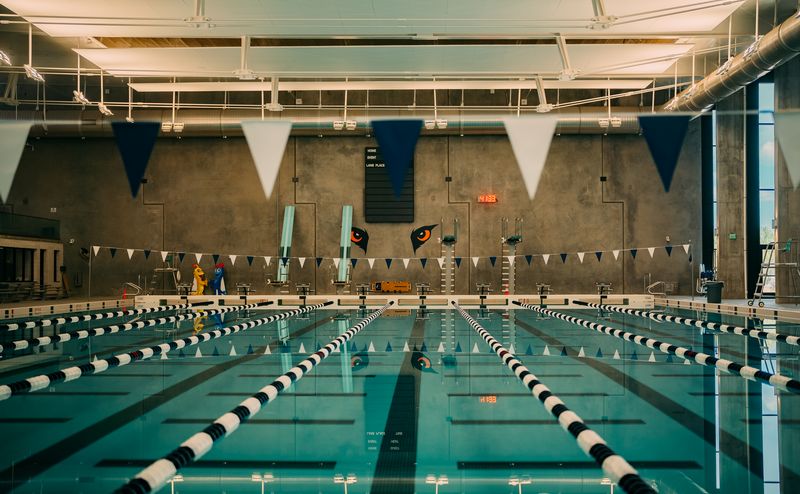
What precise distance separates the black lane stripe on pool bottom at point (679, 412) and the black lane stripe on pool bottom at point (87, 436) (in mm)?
3249

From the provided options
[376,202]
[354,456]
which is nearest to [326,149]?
[376,202]

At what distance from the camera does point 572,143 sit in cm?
1697

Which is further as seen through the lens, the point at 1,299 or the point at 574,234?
the point at 574,234

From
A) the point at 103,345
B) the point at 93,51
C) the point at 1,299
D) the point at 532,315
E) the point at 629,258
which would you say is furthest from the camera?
the point at 629,258

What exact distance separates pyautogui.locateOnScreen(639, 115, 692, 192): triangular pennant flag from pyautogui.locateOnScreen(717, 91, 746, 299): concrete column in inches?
334

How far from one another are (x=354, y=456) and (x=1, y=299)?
45.1 ft

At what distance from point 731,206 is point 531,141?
969cm

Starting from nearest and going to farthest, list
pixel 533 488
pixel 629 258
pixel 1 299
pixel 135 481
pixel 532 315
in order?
pixel 135 481 → pixel 533 488 → pixel 532 315 → pixel 1 299 → pixel 629 258

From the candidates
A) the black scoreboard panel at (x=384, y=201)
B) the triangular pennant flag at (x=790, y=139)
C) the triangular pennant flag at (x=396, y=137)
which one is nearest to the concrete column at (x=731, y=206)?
the black scoreboard panel at (x=384, y=201)

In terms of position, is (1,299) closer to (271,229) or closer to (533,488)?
(271,229)

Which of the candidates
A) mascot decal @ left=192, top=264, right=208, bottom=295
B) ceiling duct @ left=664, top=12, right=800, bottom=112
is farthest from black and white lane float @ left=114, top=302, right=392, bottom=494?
mascot decal @ left=192, top=264, right=208, bottom=295

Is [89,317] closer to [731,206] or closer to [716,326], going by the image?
[716,326]

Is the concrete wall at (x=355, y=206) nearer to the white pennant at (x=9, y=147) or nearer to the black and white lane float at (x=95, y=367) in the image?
the black and white lane float at (x=95, y=367)

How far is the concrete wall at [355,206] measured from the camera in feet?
55.3
